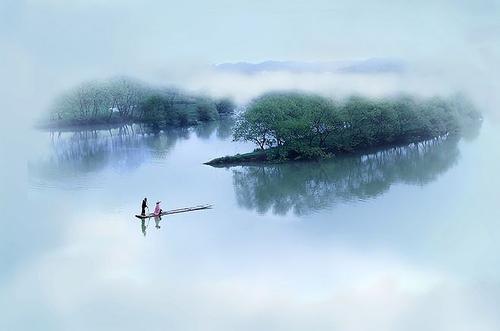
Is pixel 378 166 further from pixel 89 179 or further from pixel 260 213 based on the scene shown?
pixel 89 179

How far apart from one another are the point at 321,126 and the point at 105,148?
2211 mm

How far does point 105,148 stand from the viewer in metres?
6.25

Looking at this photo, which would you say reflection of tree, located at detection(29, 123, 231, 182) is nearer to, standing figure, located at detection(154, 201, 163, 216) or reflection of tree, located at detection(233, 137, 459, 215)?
reflection of tree, located at detection(233, 137, 459, 215)

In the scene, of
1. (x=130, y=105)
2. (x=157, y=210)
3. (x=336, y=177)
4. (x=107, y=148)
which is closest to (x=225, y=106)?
(x=130, y=105)

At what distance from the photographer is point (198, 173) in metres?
5.72

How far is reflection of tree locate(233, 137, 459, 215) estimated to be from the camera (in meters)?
4.99

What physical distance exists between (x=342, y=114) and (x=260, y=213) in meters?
2.23

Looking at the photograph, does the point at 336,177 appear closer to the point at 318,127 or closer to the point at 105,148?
the point at 318,127

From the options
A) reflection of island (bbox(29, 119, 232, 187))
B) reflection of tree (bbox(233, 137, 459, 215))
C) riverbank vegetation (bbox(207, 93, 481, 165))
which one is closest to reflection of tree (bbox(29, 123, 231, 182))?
reflection of island (bbox(29, 119, 232, 187))

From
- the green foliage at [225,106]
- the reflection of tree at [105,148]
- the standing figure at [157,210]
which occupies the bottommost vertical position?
the standing figure at [157,210]

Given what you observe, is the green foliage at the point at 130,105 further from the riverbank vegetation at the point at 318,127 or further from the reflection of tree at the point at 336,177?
the reflection of tree at the point at 336,177

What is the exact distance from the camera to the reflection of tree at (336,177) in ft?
16.4

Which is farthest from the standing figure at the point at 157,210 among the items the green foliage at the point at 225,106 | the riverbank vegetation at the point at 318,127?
the green foliage at the point at 225,106

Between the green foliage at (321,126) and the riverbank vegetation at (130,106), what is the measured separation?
0.36m
